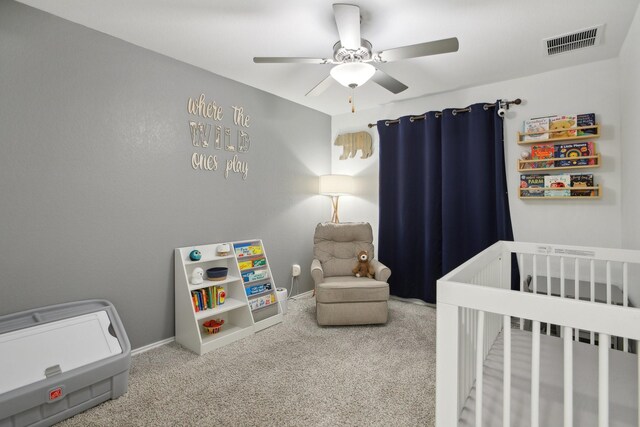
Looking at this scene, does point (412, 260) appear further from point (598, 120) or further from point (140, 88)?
point (140, 88)

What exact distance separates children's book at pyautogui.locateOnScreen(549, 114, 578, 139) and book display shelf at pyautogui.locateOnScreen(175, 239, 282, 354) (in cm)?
289

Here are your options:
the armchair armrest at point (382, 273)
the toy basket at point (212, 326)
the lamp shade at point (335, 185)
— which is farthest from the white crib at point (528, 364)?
the lamp shade at point (335, 185)

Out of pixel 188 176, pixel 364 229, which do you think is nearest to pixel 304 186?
pixel 364 229

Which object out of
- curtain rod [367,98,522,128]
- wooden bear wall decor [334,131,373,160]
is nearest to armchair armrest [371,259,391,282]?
wooden bear wall decor [334,131,373,160]

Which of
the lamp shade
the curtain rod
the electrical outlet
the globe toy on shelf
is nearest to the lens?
the globe toy on shelf

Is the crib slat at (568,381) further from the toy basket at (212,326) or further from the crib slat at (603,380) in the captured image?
the toy basket at (212,326)

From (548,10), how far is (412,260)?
2463mm

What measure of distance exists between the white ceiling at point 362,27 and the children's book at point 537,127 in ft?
1.45

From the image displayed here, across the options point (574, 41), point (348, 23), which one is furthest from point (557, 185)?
point (348, 23)

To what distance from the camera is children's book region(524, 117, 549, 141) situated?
284cm

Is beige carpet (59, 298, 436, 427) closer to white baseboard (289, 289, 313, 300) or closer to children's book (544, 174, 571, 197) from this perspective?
white baseboard (289, 289, 313, 300)

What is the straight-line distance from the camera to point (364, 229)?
3539mm

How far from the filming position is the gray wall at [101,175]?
6.21ft

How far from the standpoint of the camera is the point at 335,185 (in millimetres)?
3812
